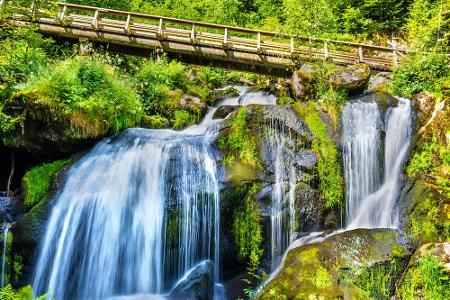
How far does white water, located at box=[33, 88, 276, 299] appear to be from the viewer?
742 cm

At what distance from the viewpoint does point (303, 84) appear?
11078 mm

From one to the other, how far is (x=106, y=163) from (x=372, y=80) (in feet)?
32.6

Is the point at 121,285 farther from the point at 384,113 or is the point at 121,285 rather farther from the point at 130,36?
the point at 130,36

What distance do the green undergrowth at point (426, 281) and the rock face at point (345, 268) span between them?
0.19 metres

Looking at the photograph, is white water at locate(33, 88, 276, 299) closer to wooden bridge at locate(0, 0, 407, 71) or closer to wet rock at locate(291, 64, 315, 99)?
wet rock at locate(291, 64, 315, 99)

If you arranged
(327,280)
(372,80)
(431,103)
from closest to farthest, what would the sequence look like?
(327,280), (431,103), (372,80)

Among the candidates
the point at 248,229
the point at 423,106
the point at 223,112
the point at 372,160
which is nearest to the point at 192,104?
the point at 223,112

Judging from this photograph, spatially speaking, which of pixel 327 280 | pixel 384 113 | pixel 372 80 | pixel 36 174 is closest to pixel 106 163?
pixel 36 174

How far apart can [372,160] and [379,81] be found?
5.74m

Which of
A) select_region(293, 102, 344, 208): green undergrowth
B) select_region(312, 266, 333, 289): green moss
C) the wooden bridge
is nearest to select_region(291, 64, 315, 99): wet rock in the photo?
select_region(293, 102, 344, 208): green undergrowth

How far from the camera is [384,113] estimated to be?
9750 millimetres

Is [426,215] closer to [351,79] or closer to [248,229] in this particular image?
[248,229]

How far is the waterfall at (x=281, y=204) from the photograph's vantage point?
25.7 feet

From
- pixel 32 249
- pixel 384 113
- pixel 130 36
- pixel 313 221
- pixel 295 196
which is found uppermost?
pixel 130 36
